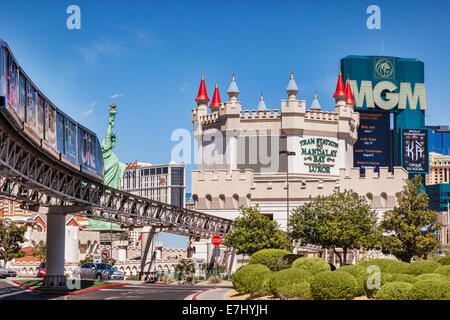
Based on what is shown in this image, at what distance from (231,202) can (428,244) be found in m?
27.9

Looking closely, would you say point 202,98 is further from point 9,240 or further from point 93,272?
point 93,272

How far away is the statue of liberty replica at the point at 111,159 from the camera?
11494 cm

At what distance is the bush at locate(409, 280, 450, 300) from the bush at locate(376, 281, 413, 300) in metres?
0.35

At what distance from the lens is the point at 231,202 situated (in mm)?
79188

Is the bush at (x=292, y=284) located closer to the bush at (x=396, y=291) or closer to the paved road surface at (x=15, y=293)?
the bush at (x=396, y=291)

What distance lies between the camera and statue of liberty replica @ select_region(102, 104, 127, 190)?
11494 cm

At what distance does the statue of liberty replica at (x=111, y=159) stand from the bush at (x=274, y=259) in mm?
74040

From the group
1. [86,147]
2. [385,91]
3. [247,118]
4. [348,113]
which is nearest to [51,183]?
[86,147]

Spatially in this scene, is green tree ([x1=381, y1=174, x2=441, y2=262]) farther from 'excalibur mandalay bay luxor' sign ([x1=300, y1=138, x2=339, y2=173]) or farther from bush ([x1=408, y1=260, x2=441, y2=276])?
'excalibur mandalay bay luxor' sign ([x1=300, y1=138, x2=339, y2=173])

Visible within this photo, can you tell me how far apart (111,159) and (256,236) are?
207ft

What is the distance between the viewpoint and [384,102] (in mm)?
165000

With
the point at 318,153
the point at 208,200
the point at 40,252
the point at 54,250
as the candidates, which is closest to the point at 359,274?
the point at 54,250

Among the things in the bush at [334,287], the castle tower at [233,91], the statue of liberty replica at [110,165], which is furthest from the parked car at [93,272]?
the statue of liberty replica at [110,165]
